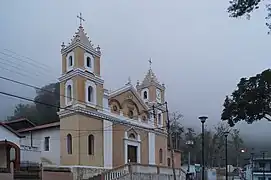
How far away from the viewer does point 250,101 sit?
91.1 ft

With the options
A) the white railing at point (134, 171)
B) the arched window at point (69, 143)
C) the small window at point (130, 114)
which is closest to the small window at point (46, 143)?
the arched window at point (69, 143)

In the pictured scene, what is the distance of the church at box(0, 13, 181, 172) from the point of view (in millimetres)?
35781

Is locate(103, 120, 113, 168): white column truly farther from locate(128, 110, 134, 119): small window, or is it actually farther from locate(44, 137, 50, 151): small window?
locate(44, 137, 50, 151): small window

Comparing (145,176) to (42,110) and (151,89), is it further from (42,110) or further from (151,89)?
(42,110)

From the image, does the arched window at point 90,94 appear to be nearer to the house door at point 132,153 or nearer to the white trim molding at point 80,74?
the white trim molding at point 80,74

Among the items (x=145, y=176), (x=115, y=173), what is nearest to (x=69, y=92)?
(x=115, y=173)

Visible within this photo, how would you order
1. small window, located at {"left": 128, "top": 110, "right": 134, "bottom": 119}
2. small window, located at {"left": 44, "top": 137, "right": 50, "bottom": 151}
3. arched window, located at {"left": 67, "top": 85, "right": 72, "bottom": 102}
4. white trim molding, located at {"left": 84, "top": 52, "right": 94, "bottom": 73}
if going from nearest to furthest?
arched window, located at {"left": 67, "top": 85, "right": 72, "bottom": 102} → white trim molding, located at {"left": 84, "top": 52, "right": 94, "bottom": 73} → small window, located at {"left": 44, "top": 137, "right": 50, "bottom": 151} → small window, located at {"left": 128, "top": 110, "right": 134, "bottom": 119}

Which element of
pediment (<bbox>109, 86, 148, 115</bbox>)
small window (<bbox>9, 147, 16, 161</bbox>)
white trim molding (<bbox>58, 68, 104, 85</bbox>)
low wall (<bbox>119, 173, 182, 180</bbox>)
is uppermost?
white trim molding (<bbox>58, 68, 104, 85</bbox>)

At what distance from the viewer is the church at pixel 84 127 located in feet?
117

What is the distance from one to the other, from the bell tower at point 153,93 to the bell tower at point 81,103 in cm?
1048

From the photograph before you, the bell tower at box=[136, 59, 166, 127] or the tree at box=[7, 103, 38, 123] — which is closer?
the bell tower at box=[136, 59, 166, 127]

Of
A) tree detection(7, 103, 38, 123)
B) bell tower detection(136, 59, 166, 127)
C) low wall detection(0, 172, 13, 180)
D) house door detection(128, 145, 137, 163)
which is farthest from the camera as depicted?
tree detection(7, 103, 38, 123)

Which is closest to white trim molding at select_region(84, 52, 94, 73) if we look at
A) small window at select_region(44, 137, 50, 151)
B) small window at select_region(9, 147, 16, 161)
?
small window at select_region(44, 137, 50, 151)

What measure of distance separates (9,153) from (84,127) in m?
6.19
